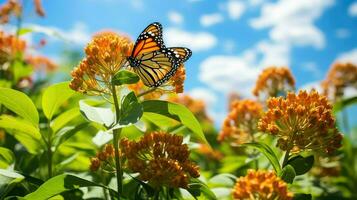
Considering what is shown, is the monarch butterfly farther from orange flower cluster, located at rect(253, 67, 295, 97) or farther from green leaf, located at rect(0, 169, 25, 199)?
orange flower cluster, located at rect(253, 67, 295, 97)

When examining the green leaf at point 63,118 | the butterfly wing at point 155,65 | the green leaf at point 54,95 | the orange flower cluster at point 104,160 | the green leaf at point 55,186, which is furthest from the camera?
the butterfly wing at point 155,65

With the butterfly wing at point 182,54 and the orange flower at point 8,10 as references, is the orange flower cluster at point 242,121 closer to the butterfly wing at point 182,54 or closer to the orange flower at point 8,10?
the butterfly wing at point 182,54

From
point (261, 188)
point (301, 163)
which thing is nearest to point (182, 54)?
point (301, 163)

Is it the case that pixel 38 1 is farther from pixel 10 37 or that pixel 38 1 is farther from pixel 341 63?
pixel 341 63

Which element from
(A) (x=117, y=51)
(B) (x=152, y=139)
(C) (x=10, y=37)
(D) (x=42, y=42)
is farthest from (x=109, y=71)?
(D) (x=42, y=42)

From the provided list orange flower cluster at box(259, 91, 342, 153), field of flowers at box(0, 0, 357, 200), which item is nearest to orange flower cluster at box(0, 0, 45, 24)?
field of flowers at box(0, 0, 357, 200)

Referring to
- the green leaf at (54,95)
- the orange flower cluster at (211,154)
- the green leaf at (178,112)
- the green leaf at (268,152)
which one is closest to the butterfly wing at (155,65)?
the green leaf at (54,95)
